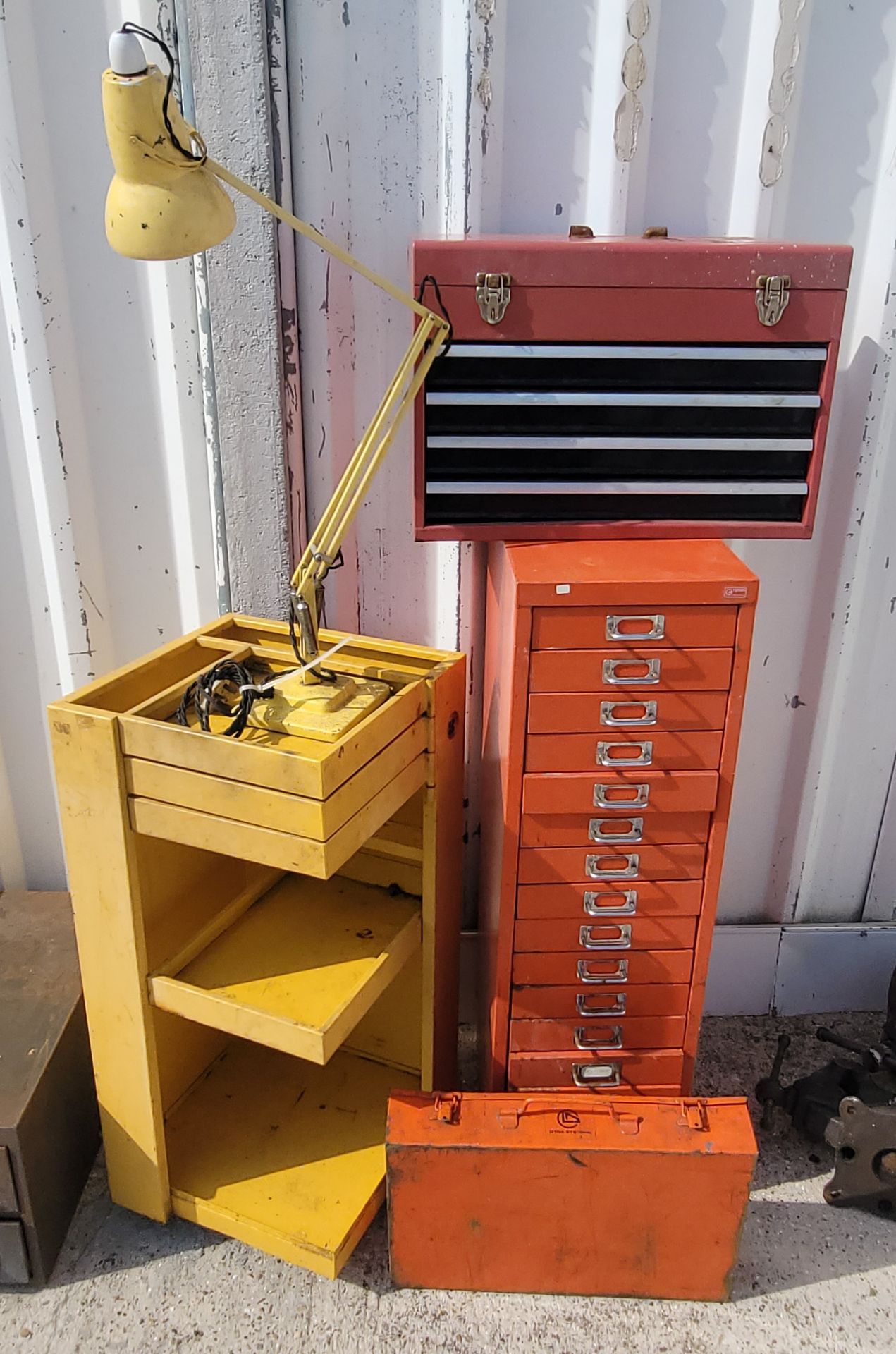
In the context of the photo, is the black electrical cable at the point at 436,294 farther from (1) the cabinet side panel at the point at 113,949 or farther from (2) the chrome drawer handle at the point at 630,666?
(1) the cabinet side panel at the point at 113,949

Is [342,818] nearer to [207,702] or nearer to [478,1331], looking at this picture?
[207,702]

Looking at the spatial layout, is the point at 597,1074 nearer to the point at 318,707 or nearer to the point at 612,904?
the point at 612,904

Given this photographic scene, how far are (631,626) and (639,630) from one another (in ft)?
0.05

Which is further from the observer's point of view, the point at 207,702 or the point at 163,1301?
the point at 163,1301

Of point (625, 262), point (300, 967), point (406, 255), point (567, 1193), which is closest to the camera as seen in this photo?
point (625, 262)

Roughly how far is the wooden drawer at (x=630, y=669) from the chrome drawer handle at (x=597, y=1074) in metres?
0.72

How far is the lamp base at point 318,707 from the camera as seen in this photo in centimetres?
146

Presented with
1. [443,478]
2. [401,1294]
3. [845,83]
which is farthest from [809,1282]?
[845,83]

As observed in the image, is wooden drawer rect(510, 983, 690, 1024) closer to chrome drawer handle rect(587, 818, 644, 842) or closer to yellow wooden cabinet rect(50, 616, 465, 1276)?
yellow wooden cabinet rect(50, 616, 465, 1276)

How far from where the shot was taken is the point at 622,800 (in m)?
1.56

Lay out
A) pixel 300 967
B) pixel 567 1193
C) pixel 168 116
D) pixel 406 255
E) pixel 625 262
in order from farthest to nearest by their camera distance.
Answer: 1. pixel 406 255
2. pixel 300 967
3. pixel 567 1193
4. pixel 625 262
5. pixel 168 116

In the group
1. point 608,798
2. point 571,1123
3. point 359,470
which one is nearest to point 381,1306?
point 571,1123

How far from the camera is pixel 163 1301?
5.34 feet

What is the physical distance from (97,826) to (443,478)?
0.78 metres
